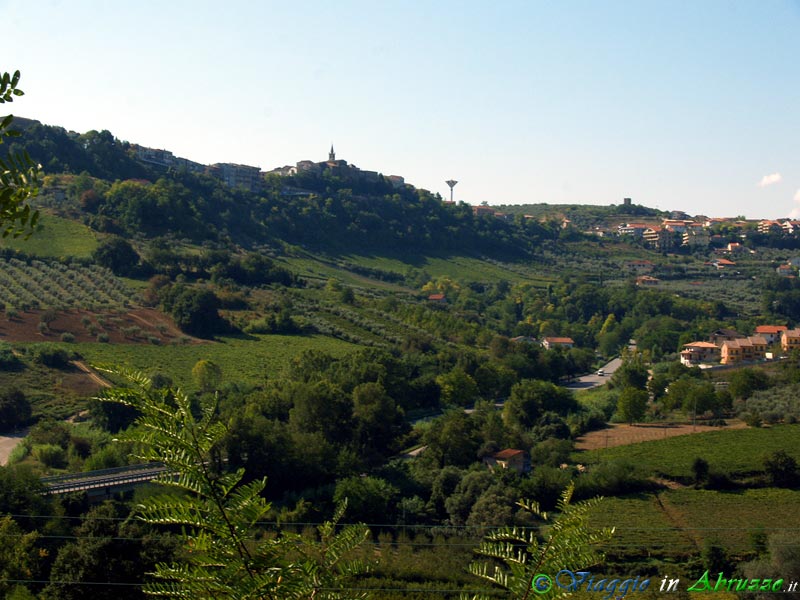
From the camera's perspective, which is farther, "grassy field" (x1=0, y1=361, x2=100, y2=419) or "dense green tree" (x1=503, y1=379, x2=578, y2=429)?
"dense green tree" (x1=503, y1=379, x2=578, y2=429)

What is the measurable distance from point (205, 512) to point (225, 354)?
3209cm

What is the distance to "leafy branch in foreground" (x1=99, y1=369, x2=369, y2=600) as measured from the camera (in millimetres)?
2293

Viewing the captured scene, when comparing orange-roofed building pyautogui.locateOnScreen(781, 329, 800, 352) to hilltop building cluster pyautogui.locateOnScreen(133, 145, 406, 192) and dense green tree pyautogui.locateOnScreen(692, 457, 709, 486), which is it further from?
hilltop building cluster pyautogui.locateOnScreen(133, 145, 406, 192)

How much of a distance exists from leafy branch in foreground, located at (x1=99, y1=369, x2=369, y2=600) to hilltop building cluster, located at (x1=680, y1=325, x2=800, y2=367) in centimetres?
4406

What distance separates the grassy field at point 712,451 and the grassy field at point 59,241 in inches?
1264

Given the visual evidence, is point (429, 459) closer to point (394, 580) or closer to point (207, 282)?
point (394, 580)

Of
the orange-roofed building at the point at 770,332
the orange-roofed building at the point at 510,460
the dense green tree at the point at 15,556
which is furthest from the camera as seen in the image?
the orange-roofed building at the point at 770,332

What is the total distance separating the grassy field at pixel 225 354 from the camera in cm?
3073

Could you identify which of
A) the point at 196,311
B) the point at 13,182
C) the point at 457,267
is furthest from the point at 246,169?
the point at 13,182

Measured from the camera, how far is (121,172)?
223 ft

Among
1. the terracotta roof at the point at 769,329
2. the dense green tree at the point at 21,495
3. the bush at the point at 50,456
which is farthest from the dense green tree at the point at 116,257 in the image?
the terracotta roof at the point at 769,329

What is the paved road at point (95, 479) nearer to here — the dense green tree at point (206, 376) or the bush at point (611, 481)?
the dense green tree at point (206, 376)

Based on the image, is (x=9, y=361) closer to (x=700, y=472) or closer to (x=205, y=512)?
Answer: (x=700, y=472)

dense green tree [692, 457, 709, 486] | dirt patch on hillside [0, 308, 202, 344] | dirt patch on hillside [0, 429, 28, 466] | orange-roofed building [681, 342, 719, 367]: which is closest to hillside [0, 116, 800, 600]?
dense green tree [692, 457, 709, 486]
